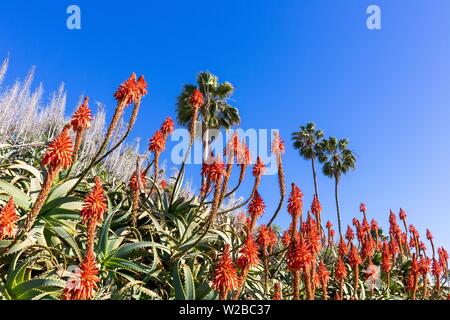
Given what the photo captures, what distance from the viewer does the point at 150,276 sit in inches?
183

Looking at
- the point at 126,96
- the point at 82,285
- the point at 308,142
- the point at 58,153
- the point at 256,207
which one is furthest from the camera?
the point at 308,142

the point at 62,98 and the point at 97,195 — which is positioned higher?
the point at 62,98

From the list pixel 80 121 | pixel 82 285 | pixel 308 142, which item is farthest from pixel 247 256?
pixel 308 142

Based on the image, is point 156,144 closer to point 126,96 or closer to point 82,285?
point 126,96

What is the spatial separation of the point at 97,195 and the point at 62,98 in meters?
36.5

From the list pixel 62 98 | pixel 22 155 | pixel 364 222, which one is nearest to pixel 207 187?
pixel 22 155

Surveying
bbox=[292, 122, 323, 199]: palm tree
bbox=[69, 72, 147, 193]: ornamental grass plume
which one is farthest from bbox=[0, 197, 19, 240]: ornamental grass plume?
bbox=[292, 122, 323, 199]: palm tree

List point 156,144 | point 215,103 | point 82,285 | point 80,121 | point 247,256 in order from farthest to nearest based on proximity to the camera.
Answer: point 215,103
point 156,144
point 80,121
point 247,256
point 82,285

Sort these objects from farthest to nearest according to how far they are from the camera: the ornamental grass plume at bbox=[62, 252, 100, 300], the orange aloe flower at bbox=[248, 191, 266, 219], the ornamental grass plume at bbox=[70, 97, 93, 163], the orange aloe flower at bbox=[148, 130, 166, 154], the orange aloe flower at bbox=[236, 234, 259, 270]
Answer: the orange aloe flower at bbox=[148, 130, 166, 154] < the orange aloe flower at bbox=[248, 191, 266, 219] < the ornamental grass plume at bbox=[70, 97, 93, 163] < the orange aloe flower at bbox=[236, 234, 259, 270] < the ornamental grass plume at bbox=[62, 252, 100, 300]

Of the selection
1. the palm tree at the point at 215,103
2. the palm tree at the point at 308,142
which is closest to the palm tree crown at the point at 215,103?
the palm tree at the point at 215,103

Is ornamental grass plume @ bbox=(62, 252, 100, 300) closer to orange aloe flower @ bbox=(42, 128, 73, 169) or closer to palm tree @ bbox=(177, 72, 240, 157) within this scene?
orange aloe flower @ bbox=(42, 128, 73, 169)

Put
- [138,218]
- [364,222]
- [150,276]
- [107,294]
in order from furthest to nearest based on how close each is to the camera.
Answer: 1. [364,222]
2. [138,218]
3. [150,276]
4. [107,294]

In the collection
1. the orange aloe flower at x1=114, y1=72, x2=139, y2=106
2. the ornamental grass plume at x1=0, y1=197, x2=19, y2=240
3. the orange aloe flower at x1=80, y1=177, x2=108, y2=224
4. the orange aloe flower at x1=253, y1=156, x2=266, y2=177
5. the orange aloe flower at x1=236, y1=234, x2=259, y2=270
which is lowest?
the orange aloe flower at x1=236, y1=234, x2=259, y2=270
